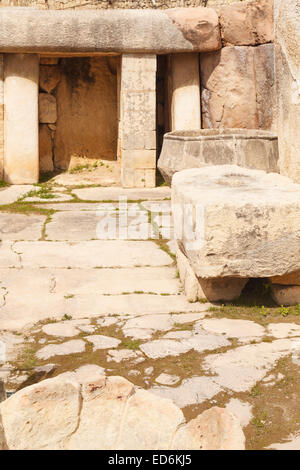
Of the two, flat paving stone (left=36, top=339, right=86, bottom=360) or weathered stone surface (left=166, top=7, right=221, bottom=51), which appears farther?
weathered stone surface (left=166, top=7, right=221, bottom=51)

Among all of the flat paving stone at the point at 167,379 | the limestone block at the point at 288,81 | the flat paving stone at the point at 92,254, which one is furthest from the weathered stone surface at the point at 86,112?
the flat paving stone at the point at 167,379

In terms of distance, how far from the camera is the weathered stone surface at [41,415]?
76.8 inches

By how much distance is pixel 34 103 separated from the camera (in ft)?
28.1

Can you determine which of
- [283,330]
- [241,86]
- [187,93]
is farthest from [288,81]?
[187,93]

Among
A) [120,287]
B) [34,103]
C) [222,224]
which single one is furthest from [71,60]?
[222,224]

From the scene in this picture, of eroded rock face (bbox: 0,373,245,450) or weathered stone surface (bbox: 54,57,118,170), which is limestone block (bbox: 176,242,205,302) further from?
weathered stone surface (bbox: 54,57,118,170)

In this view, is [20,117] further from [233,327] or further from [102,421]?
[102,421]

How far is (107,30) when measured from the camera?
8172 mm

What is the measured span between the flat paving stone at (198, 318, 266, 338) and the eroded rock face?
1525 mm

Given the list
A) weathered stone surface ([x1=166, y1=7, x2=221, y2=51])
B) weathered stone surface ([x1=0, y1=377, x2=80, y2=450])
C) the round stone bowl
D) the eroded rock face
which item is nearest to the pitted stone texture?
the eroded rock face

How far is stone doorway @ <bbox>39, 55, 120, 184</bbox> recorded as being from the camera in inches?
380

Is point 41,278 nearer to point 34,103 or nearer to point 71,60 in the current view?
point 34,103

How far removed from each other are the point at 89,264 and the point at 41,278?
49 cm

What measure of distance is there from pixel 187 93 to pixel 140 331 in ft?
19.1
